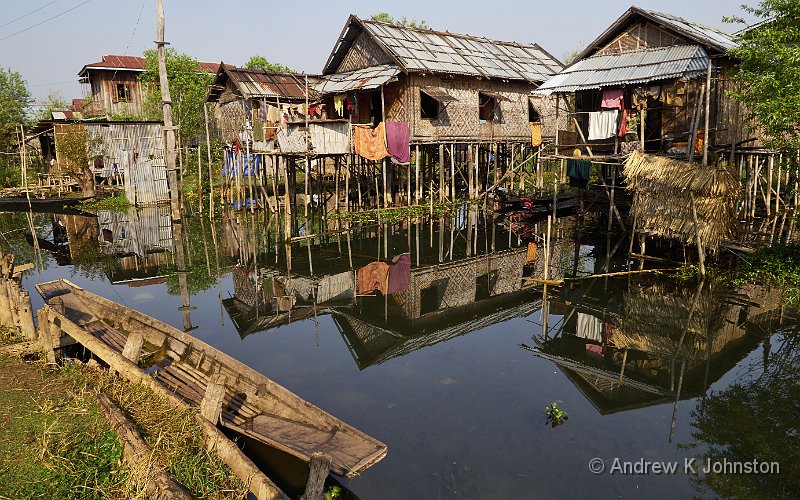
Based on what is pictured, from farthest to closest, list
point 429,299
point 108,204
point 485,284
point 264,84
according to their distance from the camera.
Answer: point 108,204, point 264,84, point 485,284, point 429,299

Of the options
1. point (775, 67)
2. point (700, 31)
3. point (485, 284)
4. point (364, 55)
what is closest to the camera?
point (775, 67)

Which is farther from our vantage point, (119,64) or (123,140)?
(119,64)

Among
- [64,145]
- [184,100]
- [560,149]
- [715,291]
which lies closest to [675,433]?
[715,291]

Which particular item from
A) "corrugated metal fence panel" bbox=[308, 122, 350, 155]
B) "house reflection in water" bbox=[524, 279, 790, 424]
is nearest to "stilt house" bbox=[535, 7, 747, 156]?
"house reflection in water" bbox=[524, 279, 790, 424]

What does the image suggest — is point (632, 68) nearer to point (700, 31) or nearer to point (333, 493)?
point (700, 31)

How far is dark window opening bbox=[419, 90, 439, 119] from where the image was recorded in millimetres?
21211

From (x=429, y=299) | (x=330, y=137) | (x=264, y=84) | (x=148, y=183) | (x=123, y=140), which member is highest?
(x=264, y=84)

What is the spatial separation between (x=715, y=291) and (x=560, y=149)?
705cm

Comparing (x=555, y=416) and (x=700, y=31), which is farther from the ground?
(x=700, y=31)

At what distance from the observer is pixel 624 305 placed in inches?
428

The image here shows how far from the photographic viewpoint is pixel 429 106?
21609 mm

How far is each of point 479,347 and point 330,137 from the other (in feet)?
35.6

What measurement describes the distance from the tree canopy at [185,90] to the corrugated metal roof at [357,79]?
11759 millimetres

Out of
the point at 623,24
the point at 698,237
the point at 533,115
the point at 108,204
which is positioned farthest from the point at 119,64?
the point at 698,237
